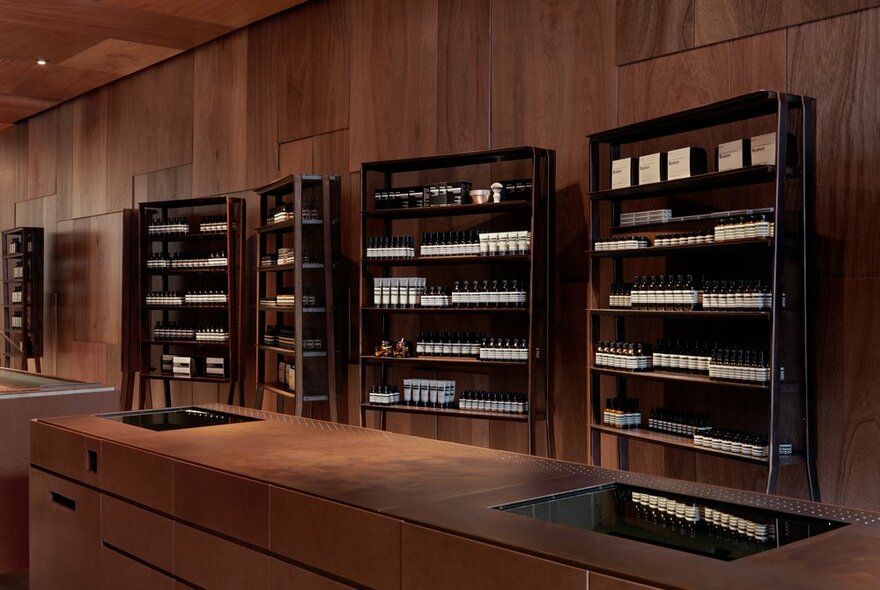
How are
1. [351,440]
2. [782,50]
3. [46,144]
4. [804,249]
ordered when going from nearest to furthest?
[351,440]
[804,249]
[782,50]
[46,144]

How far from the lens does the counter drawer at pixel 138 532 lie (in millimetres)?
2770

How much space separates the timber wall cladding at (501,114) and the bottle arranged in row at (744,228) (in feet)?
1.35

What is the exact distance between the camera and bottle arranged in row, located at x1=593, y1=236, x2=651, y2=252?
4480mm

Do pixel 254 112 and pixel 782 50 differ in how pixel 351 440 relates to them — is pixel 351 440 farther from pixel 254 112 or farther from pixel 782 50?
pixel 254 112

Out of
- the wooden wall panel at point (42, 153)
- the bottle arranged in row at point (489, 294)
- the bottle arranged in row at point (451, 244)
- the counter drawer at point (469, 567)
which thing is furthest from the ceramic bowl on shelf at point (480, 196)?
the wooden wall panel at point (42, 153)

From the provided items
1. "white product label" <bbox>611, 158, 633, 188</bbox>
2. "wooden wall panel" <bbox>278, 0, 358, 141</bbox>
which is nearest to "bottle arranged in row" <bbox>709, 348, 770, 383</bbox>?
"white product label" <bbox>611, 158, 633, 188</bbox>

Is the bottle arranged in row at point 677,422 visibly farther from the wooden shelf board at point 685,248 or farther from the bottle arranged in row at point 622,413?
the wooden shelf board at point 685,248

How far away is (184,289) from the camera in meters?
8.48

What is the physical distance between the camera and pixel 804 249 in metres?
3.92

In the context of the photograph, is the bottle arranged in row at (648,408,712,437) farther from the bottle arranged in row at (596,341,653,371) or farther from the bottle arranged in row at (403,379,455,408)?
the bottle arranged in row at (403,379,455,408)

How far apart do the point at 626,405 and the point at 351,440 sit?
82.8 inches

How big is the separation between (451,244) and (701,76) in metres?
1.74

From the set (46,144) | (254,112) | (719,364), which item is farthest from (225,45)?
(719,364)

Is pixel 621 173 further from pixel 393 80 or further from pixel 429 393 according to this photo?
pixel 393 80
